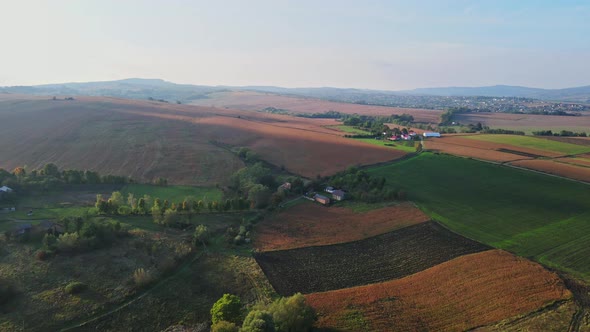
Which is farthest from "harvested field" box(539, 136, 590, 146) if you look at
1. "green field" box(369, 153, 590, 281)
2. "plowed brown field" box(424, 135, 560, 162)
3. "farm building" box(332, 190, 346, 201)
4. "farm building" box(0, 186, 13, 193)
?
"farm building" box(0, 186, 13, 193)

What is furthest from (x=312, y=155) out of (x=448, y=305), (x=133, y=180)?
(x=448, y=305)

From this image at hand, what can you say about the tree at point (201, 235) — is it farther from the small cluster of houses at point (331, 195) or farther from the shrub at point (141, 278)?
the small cluster of houses at point (331, 195)

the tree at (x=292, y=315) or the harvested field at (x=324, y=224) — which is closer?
the tree at (x=292, y=315)

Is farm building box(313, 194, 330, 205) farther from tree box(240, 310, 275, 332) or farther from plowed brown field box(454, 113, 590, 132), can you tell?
plowed brown field box(454, 113, 590, 132)

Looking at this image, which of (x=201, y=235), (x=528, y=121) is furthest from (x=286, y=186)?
(x=528, y=121)

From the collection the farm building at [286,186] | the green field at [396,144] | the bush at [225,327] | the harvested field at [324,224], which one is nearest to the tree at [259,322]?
the bush at [225,327]
